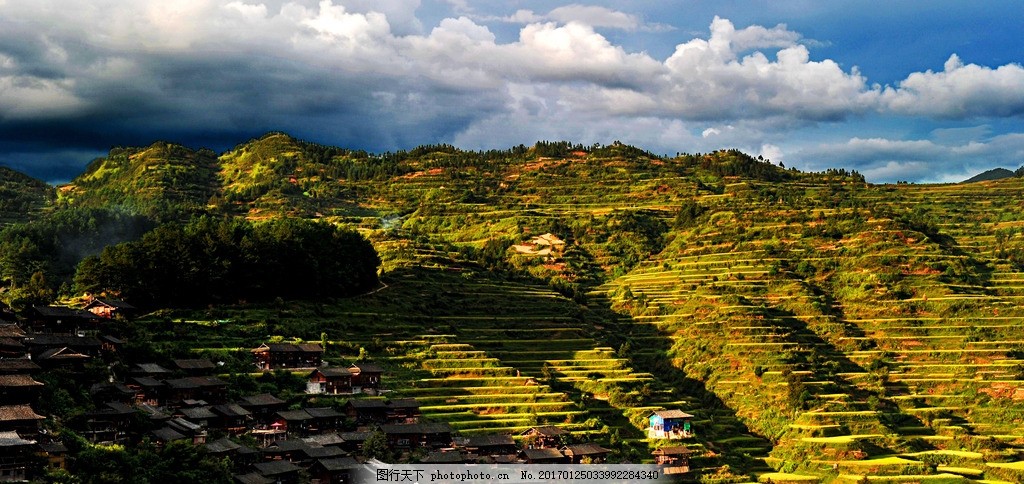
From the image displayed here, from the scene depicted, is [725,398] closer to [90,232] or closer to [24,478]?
[24,478]

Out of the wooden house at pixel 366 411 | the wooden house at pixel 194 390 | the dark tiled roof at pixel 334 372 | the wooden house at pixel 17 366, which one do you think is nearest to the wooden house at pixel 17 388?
the wooden house at pixel 17 366

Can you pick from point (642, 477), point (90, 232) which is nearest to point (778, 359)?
point (642, 477)

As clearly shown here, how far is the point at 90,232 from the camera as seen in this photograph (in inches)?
4195

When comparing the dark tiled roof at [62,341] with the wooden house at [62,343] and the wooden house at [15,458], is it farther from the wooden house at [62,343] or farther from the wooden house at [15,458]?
the wooden house at [15,458]

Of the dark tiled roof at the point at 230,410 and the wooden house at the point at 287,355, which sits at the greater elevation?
the wooden house at the point at 287,355

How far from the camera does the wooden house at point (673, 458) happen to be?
7019 centimetres

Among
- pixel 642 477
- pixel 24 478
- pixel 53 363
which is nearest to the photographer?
pixel 24 478

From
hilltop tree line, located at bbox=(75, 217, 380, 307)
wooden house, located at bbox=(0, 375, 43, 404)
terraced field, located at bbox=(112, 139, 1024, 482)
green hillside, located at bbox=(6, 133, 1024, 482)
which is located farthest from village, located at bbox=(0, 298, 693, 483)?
hilltop tree line, located at bbox=(75, 217, 380, 307)

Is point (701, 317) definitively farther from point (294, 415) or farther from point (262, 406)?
point (262, 406)

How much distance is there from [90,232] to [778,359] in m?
63.2

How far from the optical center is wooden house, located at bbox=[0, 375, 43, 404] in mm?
49469

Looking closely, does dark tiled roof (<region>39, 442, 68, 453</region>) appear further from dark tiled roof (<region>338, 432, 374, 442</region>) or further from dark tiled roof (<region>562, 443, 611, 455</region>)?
dark tiled roof (<region>562, 443, 611, 455</region>)

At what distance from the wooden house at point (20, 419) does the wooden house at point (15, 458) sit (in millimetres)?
594

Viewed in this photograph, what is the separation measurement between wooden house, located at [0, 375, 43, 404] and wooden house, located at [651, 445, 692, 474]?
119 ft
